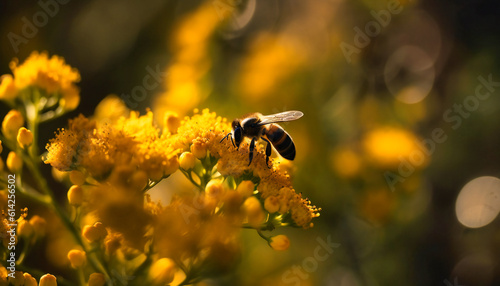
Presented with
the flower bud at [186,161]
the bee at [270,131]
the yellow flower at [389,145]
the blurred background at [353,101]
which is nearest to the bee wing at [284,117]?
the bee at [270,131]

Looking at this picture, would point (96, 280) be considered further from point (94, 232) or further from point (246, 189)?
point (246, 189)

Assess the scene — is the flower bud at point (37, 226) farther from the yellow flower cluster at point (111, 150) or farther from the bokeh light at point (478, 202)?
the bokeh light at point (478, 202)

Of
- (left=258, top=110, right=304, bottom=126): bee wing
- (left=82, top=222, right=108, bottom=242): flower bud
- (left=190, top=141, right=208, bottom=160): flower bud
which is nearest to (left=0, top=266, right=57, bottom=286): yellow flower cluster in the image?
(left=82, top=222, right=108, bottom=242): flower bud

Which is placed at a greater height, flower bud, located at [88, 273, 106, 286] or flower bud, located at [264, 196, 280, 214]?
flower bud, located at [264, 196, 280, 214]

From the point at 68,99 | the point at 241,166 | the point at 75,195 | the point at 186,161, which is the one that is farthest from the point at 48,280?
the point at 68,99

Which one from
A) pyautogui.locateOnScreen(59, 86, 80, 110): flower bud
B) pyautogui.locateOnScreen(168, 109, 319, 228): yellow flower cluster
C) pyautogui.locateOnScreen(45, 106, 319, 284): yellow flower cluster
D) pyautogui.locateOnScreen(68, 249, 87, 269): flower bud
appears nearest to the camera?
pyautogui.locateOnScreen(45, 106, 319, 284): yellow flower cluster

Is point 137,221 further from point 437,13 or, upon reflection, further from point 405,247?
point 437,13

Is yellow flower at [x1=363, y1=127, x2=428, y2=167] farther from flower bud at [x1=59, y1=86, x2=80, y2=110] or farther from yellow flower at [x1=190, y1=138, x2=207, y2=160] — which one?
flower bud at [x1=59, y1=86, x2=80, y2=110]
